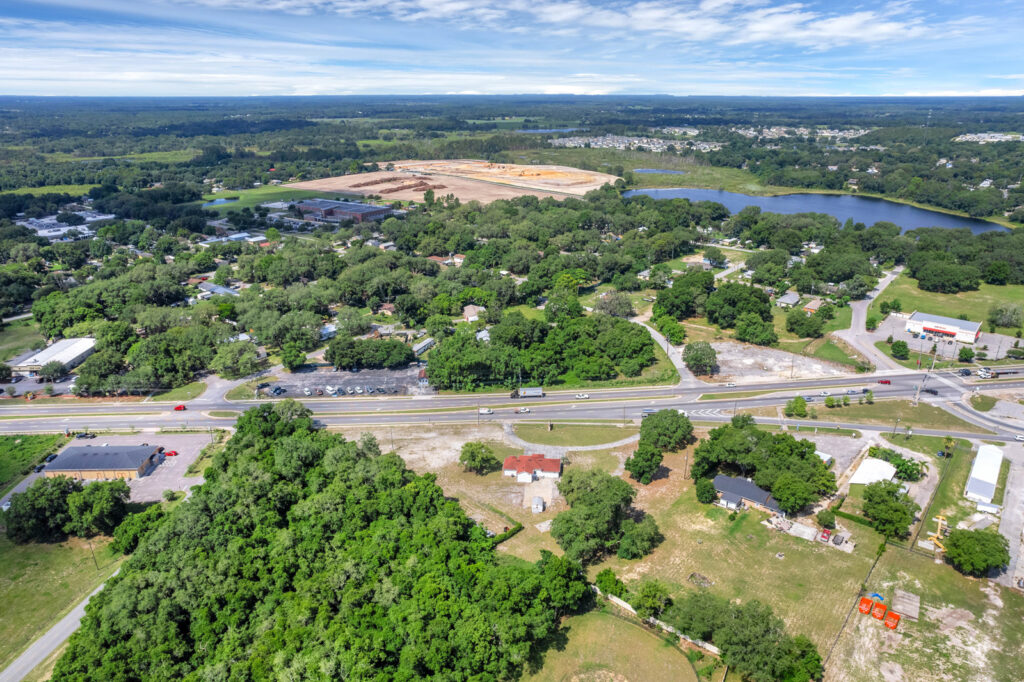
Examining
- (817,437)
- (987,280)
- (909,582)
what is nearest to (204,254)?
(817,437)

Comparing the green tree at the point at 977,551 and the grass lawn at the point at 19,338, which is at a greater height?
the green tree at the point at 977,551

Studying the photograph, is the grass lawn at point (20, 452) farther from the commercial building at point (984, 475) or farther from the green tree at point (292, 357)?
the commercial building at point (984, 475)

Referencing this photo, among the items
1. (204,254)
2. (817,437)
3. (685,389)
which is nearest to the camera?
(817,437)

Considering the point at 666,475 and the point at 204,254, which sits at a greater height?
the point at 204,254

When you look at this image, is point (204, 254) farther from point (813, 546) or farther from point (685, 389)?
point (813, 546)

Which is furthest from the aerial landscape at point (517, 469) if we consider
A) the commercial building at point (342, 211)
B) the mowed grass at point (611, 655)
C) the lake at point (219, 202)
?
the lake at point (219, 202)

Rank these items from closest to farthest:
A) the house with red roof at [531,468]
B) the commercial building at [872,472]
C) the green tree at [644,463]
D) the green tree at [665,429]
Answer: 1. the commercial building at [872,472]
2. the green tree at [644,463]
3. the house with red roof at [531,468]
4. the green tree at [665,429]

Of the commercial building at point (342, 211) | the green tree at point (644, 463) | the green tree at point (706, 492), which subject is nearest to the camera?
the green tree at point (706, 492)

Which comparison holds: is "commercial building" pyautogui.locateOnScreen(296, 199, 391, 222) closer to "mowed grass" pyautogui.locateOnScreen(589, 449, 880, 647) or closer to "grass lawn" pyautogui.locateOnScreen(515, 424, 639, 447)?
"grass lawn" pyautogui.locateOnScreen(515, 424, 639, 447)
